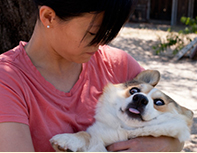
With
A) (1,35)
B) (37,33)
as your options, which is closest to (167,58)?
(1,35)

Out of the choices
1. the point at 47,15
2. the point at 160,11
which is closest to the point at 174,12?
the point at 160,11

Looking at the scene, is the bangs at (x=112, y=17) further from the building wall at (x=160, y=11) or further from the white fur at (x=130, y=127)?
the building wall at (x=160, y=11)

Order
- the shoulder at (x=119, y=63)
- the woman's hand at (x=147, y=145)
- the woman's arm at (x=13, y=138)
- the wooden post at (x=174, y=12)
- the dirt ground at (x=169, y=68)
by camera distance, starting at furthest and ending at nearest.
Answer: the wooden post at (x=174, y=12), the dirt ground at (x=169, y=68), the shoulder at (x=119, y=63), the woman's hand at (x=147, y=145), the woman's arm at (x=13, y=138)

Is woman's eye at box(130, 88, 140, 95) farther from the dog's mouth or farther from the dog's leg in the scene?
the dog's leg

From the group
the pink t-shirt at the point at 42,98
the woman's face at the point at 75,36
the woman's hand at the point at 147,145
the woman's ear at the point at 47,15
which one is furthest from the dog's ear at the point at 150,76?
the woman's ear at the point at 47,15

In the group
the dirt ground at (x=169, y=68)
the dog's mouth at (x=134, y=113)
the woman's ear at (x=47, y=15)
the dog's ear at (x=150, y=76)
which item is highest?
Result: the woman's ear at (x=47, y=15)

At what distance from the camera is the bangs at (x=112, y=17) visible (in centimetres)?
140

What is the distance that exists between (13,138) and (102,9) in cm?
81

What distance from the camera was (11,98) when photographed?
1365 mm

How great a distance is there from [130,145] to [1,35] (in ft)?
5.26

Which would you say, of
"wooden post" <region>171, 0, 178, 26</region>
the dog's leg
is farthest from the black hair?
"wooden post" <region>171, 0, 178, 26</region>

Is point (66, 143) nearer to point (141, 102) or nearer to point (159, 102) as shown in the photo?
point (141, 102)

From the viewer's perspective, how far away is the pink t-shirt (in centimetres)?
138

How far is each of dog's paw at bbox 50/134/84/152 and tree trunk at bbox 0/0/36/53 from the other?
133 cm
